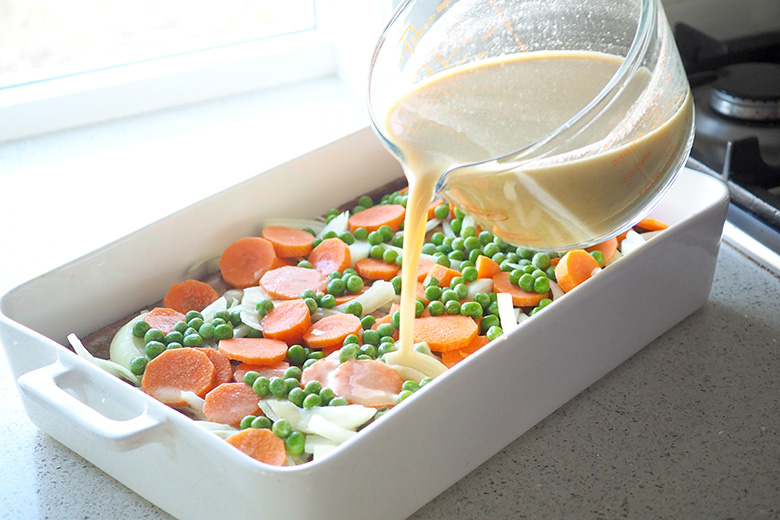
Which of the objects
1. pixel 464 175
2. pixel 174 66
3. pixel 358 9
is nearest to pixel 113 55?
pixel 174 66

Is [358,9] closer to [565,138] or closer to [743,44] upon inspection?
[743,44]

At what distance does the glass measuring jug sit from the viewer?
35.9 inches

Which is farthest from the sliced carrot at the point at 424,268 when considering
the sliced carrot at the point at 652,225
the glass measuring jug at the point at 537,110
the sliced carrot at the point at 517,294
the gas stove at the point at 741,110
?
the gas stove at the point at 741,110

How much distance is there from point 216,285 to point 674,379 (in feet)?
2.18

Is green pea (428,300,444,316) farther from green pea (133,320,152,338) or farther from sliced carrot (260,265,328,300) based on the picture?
green pea (133,320,152,338)

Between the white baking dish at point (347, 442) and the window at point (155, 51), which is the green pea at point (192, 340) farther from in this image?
the window at point (155, 51)

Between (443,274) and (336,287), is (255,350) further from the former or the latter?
(443,274)

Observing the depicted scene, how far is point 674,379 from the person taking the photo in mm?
1117

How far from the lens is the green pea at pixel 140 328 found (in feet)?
3.67

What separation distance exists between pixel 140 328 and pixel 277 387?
225 millimetres

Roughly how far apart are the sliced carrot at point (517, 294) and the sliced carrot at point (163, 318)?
444mm

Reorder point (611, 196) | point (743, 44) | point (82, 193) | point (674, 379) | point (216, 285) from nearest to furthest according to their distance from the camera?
1. point (611, 196)
2. point (674, 379)
3. point (216, 285)
4. point (82, 193)
5. point (743, 44)

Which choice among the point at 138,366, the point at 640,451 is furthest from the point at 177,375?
the point at 640,451

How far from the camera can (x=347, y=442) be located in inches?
32.0
